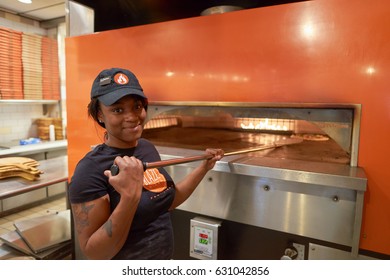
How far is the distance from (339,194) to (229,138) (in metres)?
0.91

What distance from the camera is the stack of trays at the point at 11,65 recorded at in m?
2.84

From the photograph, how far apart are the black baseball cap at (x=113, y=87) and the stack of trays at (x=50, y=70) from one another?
10.3ft

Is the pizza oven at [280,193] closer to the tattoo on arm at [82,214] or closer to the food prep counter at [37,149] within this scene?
the tattoo on arm at [82,214]

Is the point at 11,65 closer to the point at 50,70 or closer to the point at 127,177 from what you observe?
the point at 50,70

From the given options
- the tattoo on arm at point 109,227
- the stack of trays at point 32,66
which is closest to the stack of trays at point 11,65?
the stack of trays at point 32,66

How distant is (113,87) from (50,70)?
3.30m

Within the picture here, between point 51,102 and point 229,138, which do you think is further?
point 51,102

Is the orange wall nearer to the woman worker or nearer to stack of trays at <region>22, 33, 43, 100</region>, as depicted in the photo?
the woman worker

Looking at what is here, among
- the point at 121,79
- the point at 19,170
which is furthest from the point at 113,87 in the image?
the point at 19,170

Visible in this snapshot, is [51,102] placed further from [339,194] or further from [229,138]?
[339,194]

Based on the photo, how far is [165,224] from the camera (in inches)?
35.1

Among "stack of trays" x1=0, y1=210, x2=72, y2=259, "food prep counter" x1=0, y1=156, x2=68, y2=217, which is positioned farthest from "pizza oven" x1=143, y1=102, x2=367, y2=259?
"stack of trays" x1=0, y1=210, x2=72, y2=259

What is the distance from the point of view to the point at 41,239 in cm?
188

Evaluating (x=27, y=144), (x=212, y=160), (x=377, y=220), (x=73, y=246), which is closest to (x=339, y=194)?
(x=377, y=220)
